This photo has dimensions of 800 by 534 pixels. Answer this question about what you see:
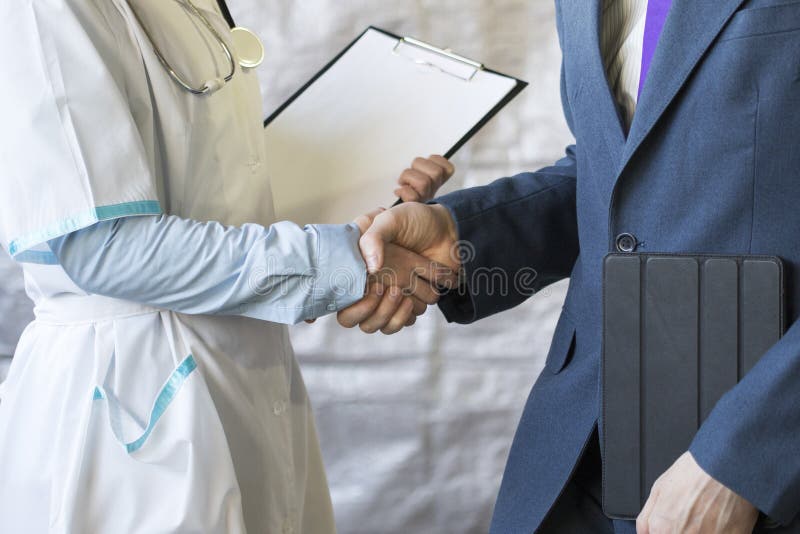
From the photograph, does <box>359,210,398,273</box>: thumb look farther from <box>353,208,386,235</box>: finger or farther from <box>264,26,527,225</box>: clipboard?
<box>264,26,527,225</box>: clipboard

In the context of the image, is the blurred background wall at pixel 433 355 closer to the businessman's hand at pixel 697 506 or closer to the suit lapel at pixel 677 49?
the suit lapel at pixel 677 49

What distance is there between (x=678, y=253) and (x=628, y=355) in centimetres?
11

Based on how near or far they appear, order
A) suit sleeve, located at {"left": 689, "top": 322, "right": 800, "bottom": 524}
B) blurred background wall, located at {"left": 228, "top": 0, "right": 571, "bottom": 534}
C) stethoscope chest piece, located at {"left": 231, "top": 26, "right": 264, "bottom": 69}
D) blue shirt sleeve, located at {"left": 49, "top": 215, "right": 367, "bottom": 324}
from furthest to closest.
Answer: blurred background wall, located at {"left": 228, "top": 0, "right": 571, "bottom": 534}, stethoscope chest piece, located at {"left": 231, "top": 26, "right": 264, "bottom": 69}, blue shirt sleeve, located at {"left": 49, "top": 215, "right": 367, "bottom": 324}, suit sleeve, located at {"left": 689, "top": 322, "right": 800, "bottom": 524}

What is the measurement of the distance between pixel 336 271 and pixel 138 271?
23 cm

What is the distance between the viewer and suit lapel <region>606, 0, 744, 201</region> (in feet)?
2.57

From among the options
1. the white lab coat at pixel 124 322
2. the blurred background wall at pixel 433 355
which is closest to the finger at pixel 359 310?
the white lab coat at pixel 124 322

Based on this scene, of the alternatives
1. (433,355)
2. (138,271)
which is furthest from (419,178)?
(433,355)

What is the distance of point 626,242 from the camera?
0.87 meters

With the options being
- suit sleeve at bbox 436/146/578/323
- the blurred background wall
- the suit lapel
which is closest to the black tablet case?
the suit lapel

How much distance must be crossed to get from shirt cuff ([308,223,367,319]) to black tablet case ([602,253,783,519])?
1.12 ft

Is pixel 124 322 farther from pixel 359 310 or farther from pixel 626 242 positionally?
pixel 626 242

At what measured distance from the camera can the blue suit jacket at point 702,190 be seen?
74cm

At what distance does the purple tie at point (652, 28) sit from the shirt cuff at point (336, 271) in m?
0.40

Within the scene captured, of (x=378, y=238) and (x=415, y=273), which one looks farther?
(x=415, y=273)
